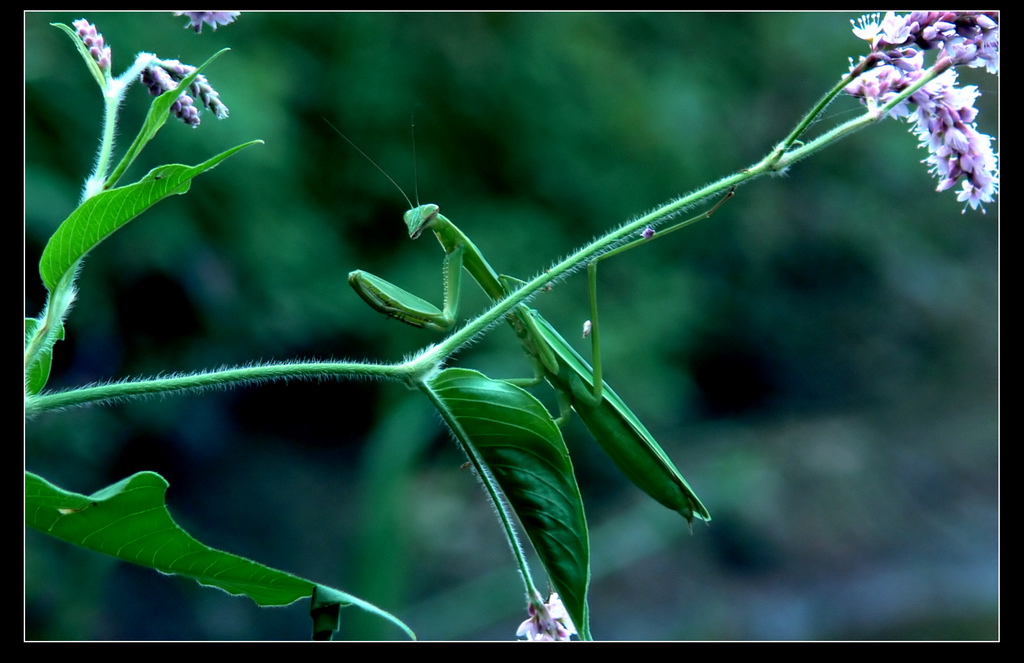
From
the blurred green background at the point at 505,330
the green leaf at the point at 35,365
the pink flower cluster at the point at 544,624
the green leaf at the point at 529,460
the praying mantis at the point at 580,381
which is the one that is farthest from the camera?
the blurred green background at the point at 505,330

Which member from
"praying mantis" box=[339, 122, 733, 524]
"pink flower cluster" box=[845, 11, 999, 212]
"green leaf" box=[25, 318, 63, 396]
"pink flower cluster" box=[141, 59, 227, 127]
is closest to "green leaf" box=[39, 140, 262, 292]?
"green leaf" box=[25, 318, 63, 396]

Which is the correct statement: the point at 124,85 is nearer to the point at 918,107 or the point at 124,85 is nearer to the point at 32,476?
the point at 32,476

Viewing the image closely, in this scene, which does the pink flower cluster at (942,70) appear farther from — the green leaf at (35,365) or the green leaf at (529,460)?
the green leaf at (35,365)

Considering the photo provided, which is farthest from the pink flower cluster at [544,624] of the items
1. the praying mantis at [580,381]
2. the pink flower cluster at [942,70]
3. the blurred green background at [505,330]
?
the blurred green background at [505,330]

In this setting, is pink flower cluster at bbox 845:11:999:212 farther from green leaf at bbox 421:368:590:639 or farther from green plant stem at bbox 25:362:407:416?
green plant stem at bbox 25:362:407:416

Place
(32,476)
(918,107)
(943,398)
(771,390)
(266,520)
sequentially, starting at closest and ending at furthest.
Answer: (32,476), (918,107), (266,520), (771,390), (943,398)
